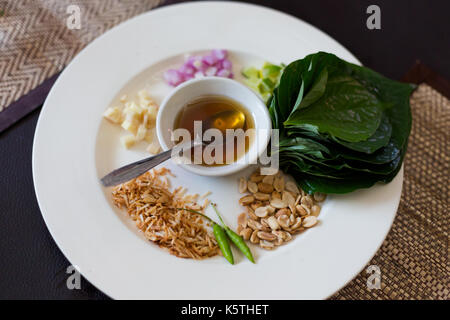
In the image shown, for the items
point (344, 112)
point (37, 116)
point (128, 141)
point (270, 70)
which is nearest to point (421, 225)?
point (344, 112)

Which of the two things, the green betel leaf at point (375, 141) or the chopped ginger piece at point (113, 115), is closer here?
the green betel leaf at point (375, 141)

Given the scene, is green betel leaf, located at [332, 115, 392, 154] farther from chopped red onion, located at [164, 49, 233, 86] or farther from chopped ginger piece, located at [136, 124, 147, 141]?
chopped ginger piece, located at [136, 124, 147, 141]

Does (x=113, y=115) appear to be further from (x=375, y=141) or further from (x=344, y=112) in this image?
(x=375, y=141)

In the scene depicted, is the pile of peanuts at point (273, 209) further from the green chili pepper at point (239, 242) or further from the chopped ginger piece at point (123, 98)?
the chopped ginger piece at point (123, 98)

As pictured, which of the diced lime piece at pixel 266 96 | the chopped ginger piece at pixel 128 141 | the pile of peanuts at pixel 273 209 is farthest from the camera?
the diced lime piece at pixel 266 96

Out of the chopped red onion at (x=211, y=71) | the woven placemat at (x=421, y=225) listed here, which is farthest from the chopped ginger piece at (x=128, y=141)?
the woven placemat at (x=421, y=225)
